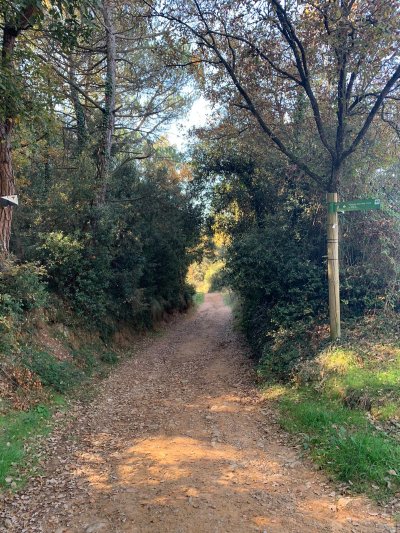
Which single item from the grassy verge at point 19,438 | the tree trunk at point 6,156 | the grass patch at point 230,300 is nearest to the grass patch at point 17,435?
the grassy verge at point 19,438

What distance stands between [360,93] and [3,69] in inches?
312

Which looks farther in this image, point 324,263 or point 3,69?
point 324,263

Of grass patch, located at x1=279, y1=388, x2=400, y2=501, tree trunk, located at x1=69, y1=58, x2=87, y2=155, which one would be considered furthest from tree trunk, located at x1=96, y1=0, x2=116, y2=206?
grass patch, located at x1=279, y1=388, x2=400, y2=501

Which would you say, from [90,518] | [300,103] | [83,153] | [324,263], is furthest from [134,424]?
[300,103]

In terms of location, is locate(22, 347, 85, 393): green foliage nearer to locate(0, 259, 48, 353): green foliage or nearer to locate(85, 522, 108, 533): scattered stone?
locate(0, 259, 48, 353): green foliage

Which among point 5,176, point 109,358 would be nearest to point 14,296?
point 5,176

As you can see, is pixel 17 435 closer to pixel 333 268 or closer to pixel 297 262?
pixel 333 268

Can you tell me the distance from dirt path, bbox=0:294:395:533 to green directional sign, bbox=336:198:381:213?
14.7 feet

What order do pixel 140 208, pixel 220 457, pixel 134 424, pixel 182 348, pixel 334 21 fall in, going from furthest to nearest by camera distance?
pixel 140 208, pixel 182 348, pixel 334 21, pixel 134 424, pixel 220 457

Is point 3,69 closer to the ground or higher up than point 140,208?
higher up

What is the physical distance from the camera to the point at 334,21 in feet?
24.9

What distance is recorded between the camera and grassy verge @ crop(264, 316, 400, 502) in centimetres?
451

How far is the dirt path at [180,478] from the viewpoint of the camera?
3.81 m

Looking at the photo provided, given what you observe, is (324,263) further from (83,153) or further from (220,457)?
(83,153)
